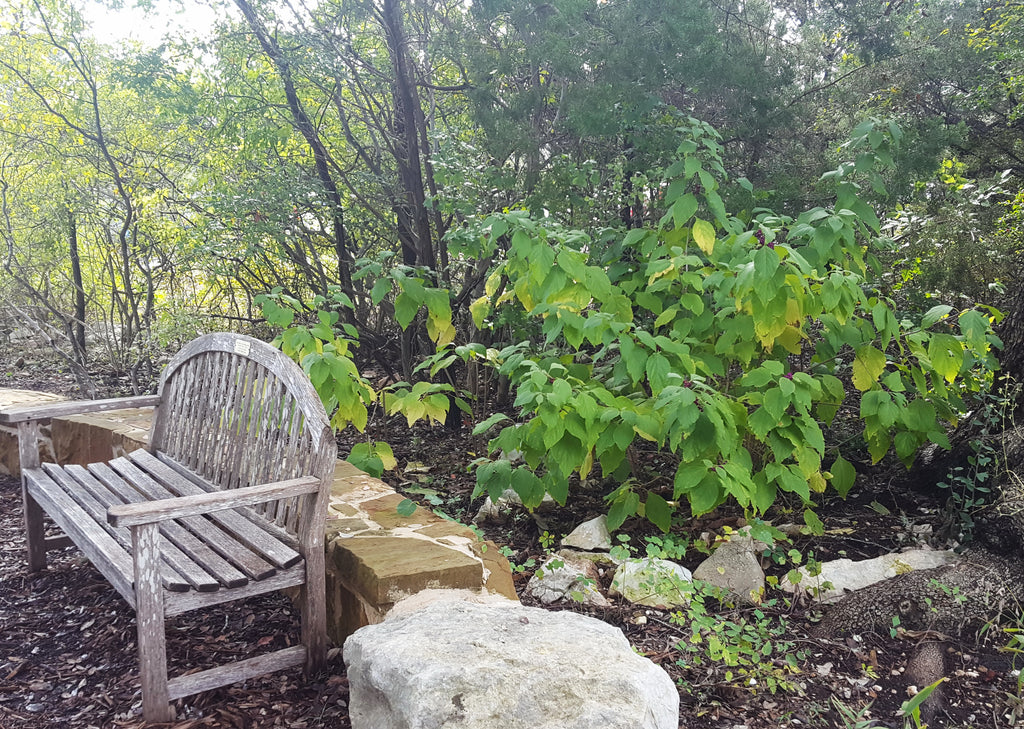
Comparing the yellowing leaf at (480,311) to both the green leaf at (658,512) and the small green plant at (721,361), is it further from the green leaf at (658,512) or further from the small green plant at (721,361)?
the green leaf at (658,512)

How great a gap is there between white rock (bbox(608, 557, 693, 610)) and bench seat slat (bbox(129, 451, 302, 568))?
1.40m

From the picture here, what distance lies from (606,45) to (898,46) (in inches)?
92.0

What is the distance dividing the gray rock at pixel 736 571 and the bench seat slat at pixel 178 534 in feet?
6.41

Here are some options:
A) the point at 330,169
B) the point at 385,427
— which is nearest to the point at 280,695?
the point at 385,427

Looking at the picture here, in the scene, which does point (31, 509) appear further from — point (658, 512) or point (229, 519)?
point (658, 512)

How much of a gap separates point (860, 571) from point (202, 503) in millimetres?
2761

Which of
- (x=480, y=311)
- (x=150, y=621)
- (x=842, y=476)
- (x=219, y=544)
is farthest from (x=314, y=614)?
(x=842, y=476)

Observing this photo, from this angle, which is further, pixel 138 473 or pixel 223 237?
pixel 223 237

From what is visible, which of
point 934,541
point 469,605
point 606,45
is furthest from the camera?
point 606,45

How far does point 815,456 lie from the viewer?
126 inches

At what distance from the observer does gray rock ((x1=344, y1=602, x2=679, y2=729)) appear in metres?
1.76

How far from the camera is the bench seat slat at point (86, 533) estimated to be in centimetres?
252

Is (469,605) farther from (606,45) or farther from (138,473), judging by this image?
(606,45)

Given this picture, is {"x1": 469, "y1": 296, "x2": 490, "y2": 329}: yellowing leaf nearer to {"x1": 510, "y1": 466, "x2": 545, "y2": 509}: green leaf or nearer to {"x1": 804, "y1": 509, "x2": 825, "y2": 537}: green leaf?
{"x1": 510, "y1": 466, "x2": 545, "y2": 509}: green leaf
